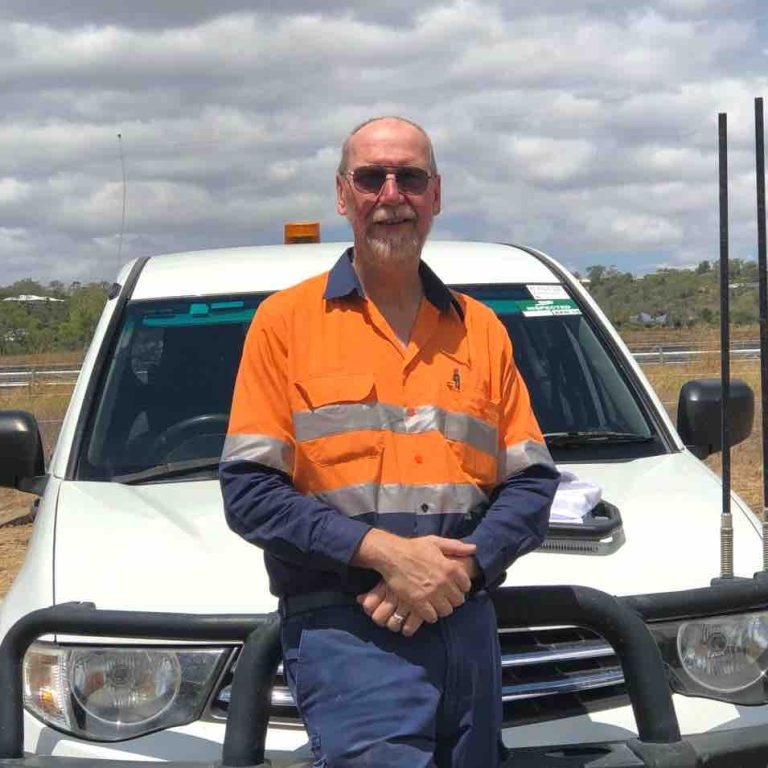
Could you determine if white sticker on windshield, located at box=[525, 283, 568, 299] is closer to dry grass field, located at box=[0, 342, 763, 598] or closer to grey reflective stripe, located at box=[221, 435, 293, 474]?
grey reflective stripe, located at box=[221, 435, 293, 474]

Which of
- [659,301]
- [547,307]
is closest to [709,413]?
[547,307]

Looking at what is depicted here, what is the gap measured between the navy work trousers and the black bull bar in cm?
12

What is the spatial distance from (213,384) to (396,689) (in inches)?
77.9

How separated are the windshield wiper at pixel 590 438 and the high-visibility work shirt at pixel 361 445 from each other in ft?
4.14

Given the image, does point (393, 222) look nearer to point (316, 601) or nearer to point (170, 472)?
point (316, 601)

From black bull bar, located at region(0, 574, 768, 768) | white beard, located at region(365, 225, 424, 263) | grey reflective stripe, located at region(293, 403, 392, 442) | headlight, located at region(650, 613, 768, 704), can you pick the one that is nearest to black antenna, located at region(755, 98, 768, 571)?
headlight, located at region(650, 613, 768, 704)

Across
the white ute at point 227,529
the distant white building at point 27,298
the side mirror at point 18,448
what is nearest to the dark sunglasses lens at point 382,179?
the white ute at point 227,529

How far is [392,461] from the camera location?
2.33m

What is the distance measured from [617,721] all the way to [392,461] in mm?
806

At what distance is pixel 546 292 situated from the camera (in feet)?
14.1

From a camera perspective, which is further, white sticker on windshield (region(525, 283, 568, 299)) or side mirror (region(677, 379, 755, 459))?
white sticker on windshield (region(525, 283, 568, 299))

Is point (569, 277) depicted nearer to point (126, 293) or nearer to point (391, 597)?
point (126, 293)

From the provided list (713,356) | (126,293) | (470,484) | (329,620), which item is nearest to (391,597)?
(329,620)

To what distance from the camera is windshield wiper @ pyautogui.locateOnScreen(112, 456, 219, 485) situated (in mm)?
3566
